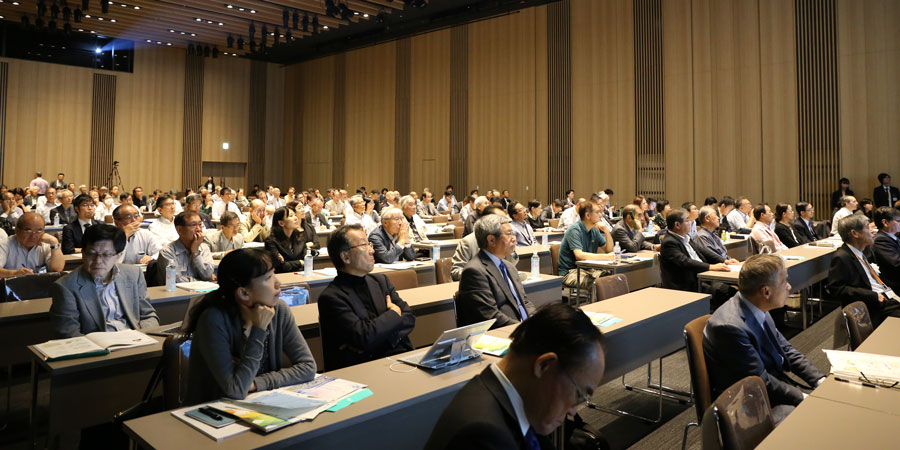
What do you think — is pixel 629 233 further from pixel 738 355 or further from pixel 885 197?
pixel 885 197

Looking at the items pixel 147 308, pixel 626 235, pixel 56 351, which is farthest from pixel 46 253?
pixel 626 235

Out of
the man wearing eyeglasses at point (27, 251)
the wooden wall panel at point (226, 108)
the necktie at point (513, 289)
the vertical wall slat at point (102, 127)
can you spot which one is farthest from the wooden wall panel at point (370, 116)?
the necktie at point (513, 289)

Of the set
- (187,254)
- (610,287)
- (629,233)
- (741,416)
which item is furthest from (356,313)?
(629,233)

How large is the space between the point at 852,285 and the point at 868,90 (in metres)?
9.34

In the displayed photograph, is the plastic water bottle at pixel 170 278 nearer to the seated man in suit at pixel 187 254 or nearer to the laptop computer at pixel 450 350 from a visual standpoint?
the seated man in suit at pixel 187 254

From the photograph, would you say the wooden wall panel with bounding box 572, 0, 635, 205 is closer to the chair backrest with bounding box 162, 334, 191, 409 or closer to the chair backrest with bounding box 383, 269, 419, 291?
the chair backrest with bounding box 383, 269, 419, 291

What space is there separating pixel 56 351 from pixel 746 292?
11.5ft

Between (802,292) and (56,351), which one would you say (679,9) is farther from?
(56,351)

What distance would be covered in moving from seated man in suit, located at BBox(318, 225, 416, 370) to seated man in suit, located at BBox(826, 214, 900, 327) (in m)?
4.09

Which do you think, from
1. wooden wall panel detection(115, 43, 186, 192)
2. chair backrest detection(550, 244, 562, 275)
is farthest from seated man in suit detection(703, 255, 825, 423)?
wooden wall panel detection(115, 43, 186, 192)

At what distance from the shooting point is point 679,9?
48.1 ft

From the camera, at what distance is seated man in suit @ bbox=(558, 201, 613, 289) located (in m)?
6.70

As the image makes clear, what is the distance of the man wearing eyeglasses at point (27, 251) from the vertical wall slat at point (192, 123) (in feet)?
60.4

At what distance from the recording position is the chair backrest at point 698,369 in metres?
2.94
